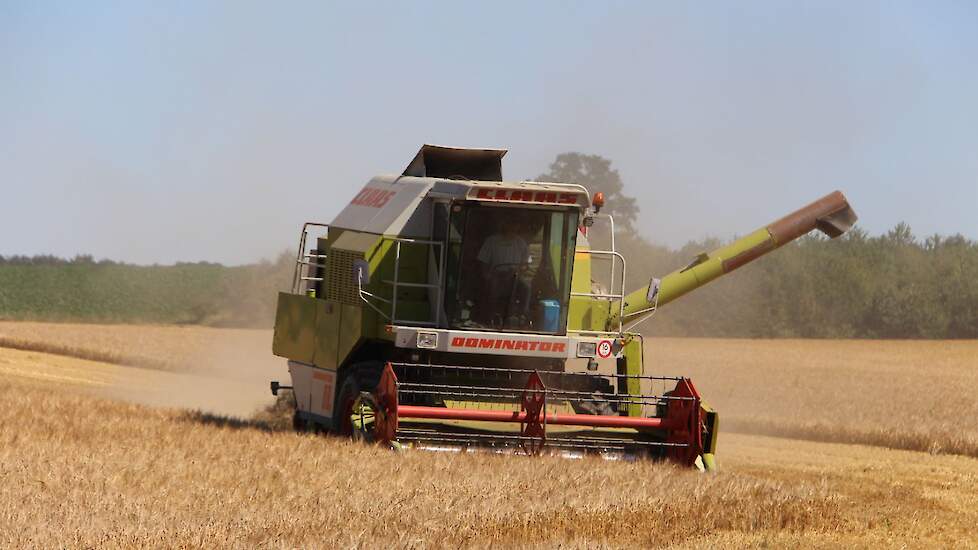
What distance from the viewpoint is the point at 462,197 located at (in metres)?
12.6

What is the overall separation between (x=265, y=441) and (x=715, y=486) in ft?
11.8

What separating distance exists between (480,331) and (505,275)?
0.55m

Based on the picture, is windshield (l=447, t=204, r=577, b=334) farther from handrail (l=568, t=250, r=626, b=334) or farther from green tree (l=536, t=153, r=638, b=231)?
green tree (l=536, t=153, r=638, b=231)

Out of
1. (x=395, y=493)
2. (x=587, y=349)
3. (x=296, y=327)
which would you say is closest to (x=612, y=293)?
(x=587, y=349)

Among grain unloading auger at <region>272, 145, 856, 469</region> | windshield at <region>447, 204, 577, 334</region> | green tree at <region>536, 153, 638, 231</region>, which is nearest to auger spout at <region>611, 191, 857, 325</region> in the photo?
grain unloading auger at <region>272, 145, 856, 469</region>

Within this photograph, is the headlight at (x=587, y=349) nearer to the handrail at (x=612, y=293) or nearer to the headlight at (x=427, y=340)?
the handrail at (x=612, y=293)

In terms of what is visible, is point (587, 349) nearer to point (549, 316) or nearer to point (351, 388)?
point (549, 316)

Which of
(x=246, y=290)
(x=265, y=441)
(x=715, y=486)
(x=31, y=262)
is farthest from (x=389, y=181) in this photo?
(x=31, y=262)

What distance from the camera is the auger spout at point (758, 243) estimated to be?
15.4 metres

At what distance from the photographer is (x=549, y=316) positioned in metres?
12.7

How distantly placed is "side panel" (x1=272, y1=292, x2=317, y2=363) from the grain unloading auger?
0.07 metres

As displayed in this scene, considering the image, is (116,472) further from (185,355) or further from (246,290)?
(246,290)

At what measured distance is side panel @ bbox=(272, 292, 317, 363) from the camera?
45.9 feet

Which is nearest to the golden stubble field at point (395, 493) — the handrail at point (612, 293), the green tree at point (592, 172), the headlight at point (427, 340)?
the headlight at point (427, 340)
